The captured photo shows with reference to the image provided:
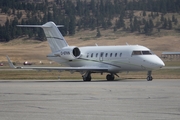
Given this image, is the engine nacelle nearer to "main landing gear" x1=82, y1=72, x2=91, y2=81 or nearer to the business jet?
the business jet

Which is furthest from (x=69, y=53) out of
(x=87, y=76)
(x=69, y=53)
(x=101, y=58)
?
(x=87, y=76)

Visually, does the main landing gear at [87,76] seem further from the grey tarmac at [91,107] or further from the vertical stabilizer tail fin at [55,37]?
the grey tarmac at [91,107]

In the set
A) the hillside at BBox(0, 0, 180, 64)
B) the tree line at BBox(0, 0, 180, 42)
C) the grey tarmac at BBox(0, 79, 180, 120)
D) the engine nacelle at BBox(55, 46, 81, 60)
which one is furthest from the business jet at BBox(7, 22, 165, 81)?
the tree line at BBox(0, 0, 180, 42)

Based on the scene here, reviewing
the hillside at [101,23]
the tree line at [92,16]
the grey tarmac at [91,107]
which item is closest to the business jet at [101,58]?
the grey tarmac at [91,107]

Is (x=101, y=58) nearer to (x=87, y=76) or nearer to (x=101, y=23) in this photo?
(x=87, y=76)

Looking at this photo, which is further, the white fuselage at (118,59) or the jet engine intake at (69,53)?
the jet engine intake at (69,53)

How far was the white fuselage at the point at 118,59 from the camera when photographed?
121 feet

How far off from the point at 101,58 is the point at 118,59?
183 centimetres

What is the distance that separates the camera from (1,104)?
724 inches

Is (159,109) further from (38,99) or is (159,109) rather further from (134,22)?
(134,22)

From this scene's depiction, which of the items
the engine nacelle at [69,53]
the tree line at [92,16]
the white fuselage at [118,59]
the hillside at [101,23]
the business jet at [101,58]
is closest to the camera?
the white fuselage at [118,59]

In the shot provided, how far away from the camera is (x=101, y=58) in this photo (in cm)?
4012

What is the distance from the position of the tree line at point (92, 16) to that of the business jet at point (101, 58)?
11229cm

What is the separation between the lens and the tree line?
159000mm
